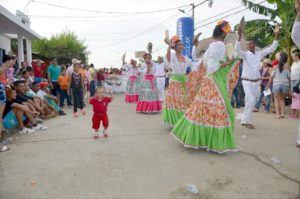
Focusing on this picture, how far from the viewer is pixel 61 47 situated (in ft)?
105

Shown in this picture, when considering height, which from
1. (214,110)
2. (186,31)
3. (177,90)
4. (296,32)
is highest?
(186,31)

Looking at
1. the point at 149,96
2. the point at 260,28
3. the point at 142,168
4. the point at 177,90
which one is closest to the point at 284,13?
the point at 260,28

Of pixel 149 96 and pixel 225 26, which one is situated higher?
pixel 225 26

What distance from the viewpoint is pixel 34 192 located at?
2.82 m

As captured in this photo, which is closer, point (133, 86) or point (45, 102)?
point (45, 102)

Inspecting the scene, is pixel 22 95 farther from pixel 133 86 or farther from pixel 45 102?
pixel 133 86

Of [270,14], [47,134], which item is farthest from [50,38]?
[47,134]

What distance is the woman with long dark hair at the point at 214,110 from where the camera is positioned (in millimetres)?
4027

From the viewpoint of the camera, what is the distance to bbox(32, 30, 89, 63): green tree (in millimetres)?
31336

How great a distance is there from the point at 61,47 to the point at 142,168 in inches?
1235

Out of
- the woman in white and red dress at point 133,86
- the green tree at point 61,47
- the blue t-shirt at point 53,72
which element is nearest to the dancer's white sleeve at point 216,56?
the blue t-shirt at point 53,72

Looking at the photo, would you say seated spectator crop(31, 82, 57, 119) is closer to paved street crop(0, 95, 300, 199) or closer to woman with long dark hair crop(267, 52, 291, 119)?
paved street crop(0, 95, 300, 199)

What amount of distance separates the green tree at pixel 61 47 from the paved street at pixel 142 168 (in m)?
27.0

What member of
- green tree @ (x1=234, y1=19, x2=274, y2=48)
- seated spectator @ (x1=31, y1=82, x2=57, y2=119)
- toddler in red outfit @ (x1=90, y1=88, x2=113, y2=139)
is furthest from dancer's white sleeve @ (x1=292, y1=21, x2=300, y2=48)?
green tree @ (x1=234, y1=19, x2=274, y2=48)
